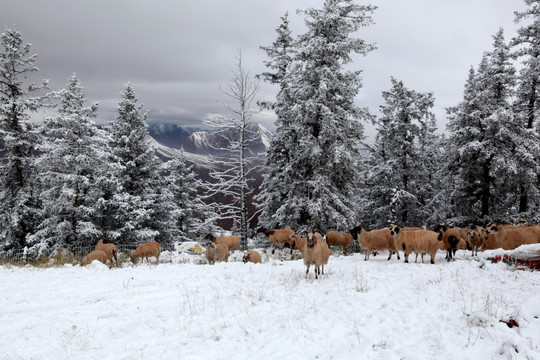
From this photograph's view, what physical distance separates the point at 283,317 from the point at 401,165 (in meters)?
24.6

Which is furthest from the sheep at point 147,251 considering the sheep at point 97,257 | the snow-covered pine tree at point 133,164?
the snow-covered pine tree at point 133,164

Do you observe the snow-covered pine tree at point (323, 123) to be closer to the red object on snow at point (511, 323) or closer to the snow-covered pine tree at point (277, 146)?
the snow-covered pine tree at point (277, 146)

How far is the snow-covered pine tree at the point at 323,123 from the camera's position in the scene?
1880 cm

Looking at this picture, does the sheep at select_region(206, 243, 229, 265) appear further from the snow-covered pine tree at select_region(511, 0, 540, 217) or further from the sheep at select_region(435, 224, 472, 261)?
the snow-covered pine tree at select_region(511, 0, 540, 217)

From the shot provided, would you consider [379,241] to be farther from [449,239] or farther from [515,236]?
[515,236]

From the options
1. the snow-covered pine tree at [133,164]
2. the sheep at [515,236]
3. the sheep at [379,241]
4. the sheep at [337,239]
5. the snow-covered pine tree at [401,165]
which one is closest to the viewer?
the sheep at [515,236]

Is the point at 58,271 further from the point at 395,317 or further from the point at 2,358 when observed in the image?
the point at 395,317

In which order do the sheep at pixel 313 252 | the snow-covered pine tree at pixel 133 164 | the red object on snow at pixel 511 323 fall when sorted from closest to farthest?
the red object on snow at pixel 511 323 → the sheep at pixel 313 252 → the snow-covered pine tree at pixel 133 164

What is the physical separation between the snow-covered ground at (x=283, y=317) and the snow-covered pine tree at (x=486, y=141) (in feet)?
49.8

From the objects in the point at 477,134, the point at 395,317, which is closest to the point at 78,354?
the point at 395,317

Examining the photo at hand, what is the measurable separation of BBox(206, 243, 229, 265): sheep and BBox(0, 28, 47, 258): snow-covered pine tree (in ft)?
51.3

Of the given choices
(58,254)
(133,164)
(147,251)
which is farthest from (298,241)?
(133,164)

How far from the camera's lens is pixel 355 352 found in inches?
184

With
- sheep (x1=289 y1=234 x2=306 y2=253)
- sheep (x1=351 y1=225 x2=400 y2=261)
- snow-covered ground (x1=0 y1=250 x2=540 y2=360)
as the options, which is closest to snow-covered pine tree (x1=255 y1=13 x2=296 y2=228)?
sheep (x1=289 y1=234 x2=306 y2=253)
